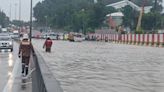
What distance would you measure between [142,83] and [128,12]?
12573cm

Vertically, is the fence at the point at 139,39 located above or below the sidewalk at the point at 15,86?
above

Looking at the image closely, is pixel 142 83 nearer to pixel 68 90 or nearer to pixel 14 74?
pixel 68 90

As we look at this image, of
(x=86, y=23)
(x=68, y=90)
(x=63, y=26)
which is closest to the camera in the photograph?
(x=68, y=90)

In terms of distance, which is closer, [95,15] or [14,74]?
[14,74]

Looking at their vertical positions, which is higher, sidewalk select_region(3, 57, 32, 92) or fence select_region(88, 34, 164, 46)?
fence select_region(88, 34, 164, 46)

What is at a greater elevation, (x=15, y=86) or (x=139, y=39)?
(x=139, y=39)

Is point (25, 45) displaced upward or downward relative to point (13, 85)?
upward

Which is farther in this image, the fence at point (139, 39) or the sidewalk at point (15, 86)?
the fence at point (139, 39)

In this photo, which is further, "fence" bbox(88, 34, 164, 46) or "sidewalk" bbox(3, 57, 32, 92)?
"fence" bbox(88, 34, 164, 46)

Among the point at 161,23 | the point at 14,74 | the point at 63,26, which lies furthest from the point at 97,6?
the point at 14,74

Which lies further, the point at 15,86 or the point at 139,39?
the point at 139,39

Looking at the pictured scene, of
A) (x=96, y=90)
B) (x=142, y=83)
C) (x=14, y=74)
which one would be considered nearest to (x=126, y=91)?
(x=96, y=90)

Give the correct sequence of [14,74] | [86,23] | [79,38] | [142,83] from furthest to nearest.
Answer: [86,23], [79,38], [14,74], [142,83]

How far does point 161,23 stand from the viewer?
13788 cm
